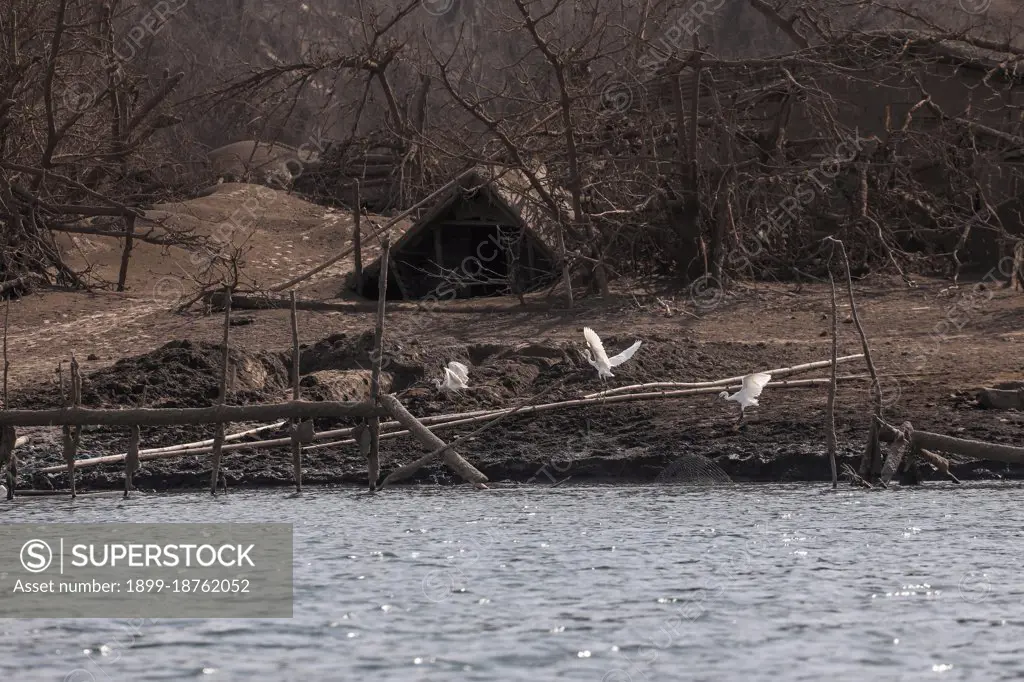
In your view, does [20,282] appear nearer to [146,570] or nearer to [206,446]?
[206,446]

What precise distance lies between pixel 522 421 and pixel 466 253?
794 cm

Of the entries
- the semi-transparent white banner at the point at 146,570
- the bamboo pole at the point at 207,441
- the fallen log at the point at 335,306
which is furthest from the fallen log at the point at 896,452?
the fallen log at the point at 335,306

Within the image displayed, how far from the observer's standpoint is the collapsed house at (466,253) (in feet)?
51.5

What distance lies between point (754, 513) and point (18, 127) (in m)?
11.0

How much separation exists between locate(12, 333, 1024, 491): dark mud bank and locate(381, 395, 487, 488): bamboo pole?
1051 millimetres

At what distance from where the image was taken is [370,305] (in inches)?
583

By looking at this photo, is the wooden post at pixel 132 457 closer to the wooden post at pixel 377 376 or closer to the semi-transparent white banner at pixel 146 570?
the semi-transparent white banner at pixel 146 570

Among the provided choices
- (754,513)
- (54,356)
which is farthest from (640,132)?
(754,513)

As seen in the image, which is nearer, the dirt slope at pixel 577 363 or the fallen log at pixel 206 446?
the fallen log at pixel 206 446

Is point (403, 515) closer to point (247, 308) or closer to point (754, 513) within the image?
point (754, 513)

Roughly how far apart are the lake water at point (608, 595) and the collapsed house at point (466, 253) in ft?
22.0

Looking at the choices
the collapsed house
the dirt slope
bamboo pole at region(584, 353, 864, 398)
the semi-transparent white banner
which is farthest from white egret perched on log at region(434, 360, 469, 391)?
the collapsed house

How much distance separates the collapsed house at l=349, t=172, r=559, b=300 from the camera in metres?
15.7

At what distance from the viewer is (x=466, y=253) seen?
18.5 meters
